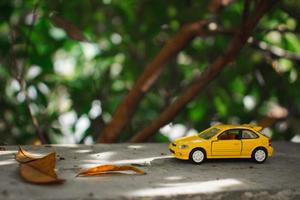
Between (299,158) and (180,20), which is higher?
(180,20)

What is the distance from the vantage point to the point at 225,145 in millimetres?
4500

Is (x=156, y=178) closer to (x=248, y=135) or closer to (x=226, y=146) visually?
(x=226, y=146)

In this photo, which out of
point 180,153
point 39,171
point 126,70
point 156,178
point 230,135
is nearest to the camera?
point 39,171

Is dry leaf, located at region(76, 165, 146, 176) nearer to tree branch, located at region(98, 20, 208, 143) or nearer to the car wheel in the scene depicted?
the car wheel

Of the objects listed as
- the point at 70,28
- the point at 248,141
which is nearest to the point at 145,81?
the point at 70,28

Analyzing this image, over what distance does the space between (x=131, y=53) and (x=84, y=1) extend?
96 centimetres

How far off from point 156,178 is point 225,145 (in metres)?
0.86

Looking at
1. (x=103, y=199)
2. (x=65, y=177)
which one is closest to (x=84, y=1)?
(x=65, y=177)

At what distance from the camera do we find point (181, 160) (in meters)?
4.67

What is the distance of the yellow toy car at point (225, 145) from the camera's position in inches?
176

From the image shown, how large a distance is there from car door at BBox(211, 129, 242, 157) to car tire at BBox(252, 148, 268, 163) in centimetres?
16

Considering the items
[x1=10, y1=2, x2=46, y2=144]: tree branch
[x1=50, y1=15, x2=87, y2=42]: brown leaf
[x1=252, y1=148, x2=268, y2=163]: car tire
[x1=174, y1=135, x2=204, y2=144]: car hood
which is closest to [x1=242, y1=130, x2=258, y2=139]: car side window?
[x1=252, y1=148, x2=268, y2=163]: car tire

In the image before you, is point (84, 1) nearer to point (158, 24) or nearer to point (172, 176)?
point (158, 24)

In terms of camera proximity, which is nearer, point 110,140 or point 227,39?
point 110,140
